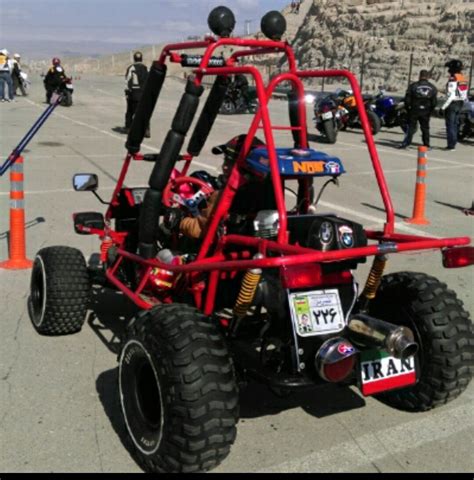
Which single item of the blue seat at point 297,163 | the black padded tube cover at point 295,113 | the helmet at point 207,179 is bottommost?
the helmet at point 207,179

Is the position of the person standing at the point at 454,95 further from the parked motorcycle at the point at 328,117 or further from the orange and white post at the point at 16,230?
the orange and white post at the point at 16,230

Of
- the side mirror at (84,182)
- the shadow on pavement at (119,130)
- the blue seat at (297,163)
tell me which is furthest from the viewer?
the shadow on pavement at (119,130)

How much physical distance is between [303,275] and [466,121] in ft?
50.4

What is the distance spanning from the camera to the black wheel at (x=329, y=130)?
16.1 meters

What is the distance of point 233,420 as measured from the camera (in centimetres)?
292

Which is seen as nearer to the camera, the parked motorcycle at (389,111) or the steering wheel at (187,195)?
the steering wheel at (187,195)

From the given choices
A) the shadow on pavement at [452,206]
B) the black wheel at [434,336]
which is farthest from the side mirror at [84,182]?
the shadow on pavement at [452,206]

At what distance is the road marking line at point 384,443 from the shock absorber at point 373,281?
2.19 ft

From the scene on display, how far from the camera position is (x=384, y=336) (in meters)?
3.05

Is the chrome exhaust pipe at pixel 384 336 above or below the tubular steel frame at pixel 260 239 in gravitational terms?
below

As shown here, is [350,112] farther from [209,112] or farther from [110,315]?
[110,315]
